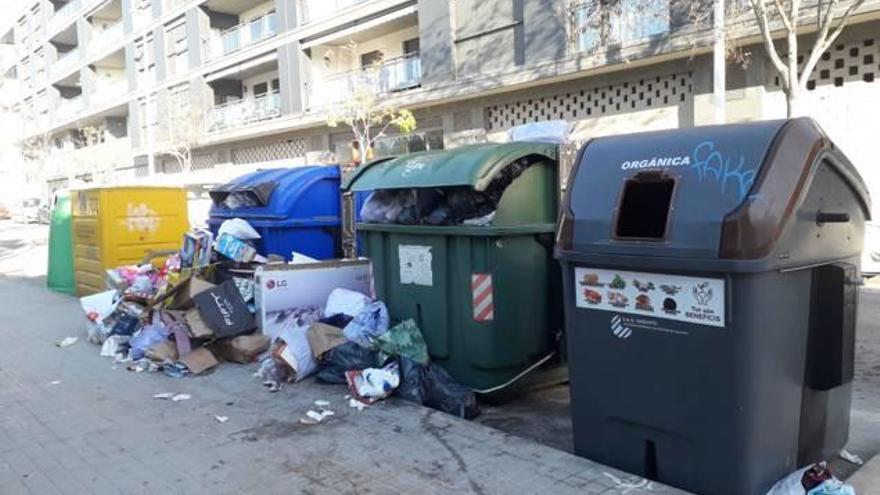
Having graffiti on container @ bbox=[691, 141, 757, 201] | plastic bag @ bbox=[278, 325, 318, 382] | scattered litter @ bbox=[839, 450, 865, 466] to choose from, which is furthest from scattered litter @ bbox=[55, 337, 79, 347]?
scattered litter @ bbox=[839, 450, 865, 466]

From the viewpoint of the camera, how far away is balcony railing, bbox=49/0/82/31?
44094 mm

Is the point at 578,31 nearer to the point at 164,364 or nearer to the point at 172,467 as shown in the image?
the point at 164,364

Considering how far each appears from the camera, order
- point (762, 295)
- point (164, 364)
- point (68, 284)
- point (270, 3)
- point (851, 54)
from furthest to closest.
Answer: point (270, 3)
point (851, 54)
point (68, 284)
point (164, 364)
point (762, 295)

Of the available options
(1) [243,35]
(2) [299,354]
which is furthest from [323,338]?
(1) [243,35]

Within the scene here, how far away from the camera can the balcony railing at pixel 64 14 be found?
44.1m

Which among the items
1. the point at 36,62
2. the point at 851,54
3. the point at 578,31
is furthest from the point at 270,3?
the point at 36,62

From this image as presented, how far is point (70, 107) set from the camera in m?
46.5

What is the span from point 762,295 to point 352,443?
7.85 feet

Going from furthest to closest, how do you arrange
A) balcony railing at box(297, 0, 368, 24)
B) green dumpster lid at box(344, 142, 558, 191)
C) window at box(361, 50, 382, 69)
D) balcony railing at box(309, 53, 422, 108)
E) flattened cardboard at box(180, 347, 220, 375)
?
window at box(361, 50, 382, 69)
balcony railing at box(297, 0, 368, 24)
balcony railing at box(309, 53, 422, 108)
flattened cardboard at box(180, 347, 220, 375)
green dumpster lid at box(344, 142, 558, 191)

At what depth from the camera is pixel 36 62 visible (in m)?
53.2

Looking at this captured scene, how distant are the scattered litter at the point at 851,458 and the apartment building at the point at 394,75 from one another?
9.18m

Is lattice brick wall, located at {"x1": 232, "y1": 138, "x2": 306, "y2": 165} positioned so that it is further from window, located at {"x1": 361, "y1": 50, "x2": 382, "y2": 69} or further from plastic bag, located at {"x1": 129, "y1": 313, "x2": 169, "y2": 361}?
plastic bag, located at {"x1": 129, "y1": 313, "x2": 169, "y2": 361}

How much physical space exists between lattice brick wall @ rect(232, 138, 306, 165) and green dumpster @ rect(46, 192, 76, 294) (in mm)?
14686

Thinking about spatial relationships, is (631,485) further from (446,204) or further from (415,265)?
(446,204)
